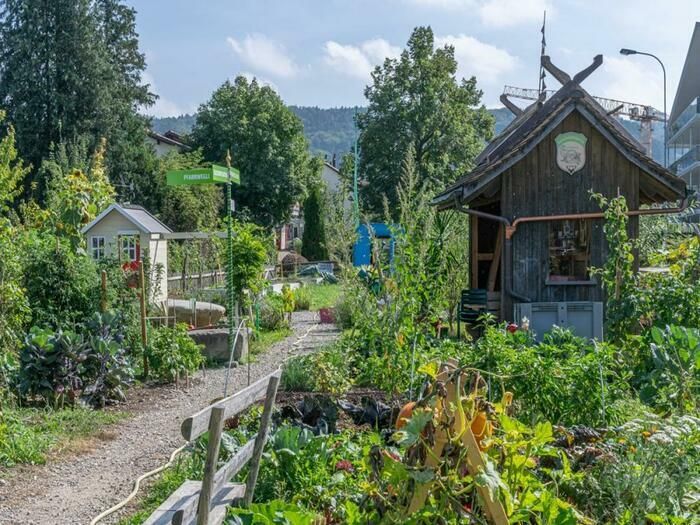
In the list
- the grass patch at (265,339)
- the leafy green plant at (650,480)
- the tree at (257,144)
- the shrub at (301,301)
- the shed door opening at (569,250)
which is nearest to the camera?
the leafy green plant at (650,480)

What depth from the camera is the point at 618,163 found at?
482 inches

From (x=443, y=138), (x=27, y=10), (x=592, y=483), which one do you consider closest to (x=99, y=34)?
(x=27, y=10)

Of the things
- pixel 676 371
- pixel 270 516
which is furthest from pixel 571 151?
pixel 270 516

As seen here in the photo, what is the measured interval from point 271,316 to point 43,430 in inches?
328

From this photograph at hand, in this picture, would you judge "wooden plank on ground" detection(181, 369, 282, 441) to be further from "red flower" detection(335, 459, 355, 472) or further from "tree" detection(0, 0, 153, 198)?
"tree" detection(0, 0, 153, 198)

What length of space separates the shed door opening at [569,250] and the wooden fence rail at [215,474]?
30.0 ft

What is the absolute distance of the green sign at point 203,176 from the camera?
33.9 ft

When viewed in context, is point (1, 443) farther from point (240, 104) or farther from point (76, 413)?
point (240, 104)

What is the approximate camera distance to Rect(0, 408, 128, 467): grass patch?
6.36 metres

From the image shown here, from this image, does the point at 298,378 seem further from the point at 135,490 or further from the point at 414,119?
the point at 414,119

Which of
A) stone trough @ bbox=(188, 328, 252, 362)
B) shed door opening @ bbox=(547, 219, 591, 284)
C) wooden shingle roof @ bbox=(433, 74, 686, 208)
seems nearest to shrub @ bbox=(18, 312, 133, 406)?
stone trough @ bbox=(188, 328, 252, 362)

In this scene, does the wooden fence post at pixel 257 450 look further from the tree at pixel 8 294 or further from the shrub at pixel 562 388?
the tree at pixel 8 294

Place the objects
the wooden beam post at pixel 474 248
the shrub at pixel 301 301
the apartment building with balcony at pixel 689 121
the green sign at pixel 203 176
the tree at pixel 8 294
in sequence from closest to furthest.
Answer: the tree at pixel 8 294 → the green sign at pixel 203 176 → the wooden beam post at pixel 474 248 → the shrub at pixel 301 301 → the apartment building with balcony at pixel 689 121

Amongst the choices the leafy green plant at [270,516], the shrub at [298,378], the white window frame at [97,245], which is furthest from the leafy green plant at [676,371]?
the white window frame at [97,245]
